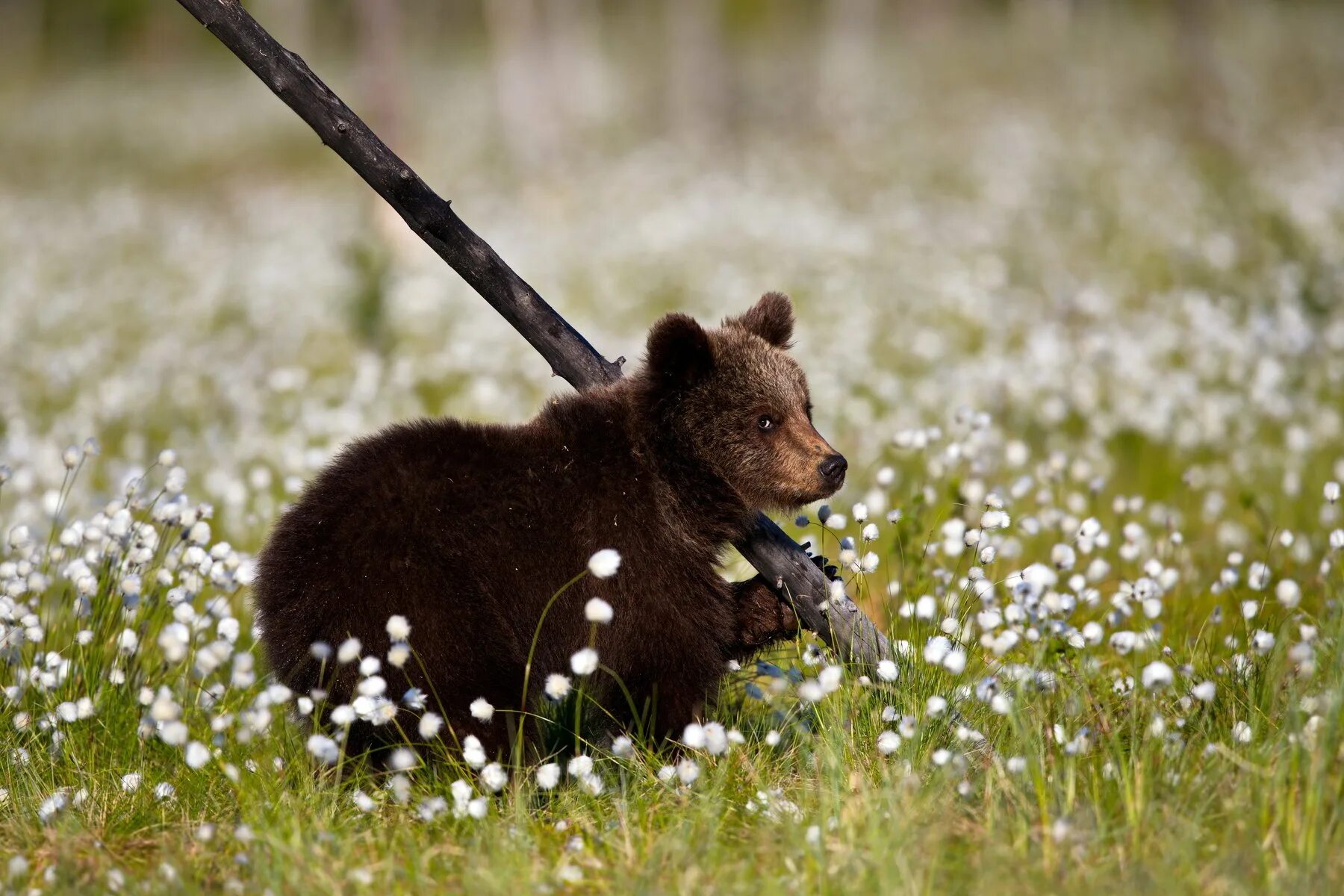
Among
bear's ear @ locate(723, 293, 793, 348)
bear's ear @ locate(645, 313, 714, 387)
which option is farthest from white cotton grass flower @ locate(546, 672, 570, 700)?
bear's ear @ locate(723, 293, 793, 348)

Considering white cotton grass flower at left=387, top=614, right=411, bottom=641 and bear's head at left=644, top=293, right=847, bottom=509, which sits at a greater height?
bear's head at left=644, top=293, right=847, bottom=509

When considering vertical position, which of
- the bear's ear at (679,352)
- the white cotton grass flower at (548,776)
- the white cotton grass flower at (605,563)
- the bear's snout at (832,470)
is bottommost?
the white cotton grass flower at (548,776)

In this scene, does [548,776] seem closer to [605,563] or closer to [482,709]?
[482,709]

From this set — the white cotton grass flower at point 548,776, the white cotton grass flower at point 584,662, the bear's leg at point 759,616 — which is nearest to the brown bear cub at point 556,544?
the bear's leg at point 759,616

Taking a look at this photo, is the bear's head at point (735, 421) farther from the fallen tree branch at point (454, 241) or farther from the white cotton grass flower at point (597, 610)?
the white cotton grass flower at point (597, 610)

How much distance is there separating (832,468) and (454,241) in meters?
1.40

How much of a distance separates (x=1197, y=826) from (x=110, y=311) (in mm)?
13769

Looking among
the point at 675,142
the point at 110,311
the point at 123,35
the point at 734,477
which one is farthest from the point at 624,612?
the point at 123,35

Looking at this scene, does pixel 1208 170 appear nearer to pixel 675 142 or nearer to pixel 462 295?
pixel 462 295

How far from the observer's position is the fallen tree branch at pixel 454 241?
145 inches

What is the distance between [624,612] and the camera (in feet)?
12.0

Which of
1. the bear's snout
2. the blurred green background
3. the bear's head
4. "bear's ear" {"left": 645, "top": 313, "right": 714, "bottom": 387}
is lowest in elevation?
the bear's snout

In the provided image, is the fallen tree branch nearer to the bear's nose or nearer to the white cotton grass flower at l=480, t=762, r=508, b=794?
the bear's nose

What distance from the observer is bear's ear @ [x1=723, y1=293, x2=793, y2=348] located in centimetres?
461
